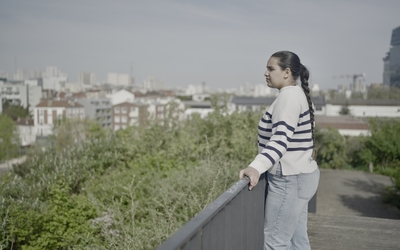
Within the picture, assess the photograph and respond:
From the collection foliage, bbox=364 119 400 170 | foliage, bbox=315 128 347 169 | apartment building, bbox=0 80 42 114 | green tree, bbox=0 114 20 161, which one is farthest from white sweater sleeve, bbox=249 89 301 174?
apartment building, bbox=0 80 42 114

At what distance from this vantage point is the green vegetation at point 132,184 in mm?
4945

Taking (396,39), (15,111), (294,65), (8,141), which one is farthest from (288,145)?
(15,111)

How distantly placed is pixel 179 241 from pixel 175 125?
11.0 meters

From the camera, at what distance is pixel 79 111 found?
7825 centimetres

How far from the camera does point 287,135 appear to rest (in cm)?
234

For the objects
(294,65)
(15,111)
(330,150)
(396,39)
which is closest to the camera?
(294,65)

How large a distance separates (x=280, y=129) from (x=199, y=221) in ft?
2.69

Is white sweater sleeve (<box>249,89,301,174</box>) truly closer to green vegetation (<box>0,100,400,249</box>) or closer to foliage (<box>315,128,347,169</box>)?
green vegetation (<box>0,100,400,249</box>)

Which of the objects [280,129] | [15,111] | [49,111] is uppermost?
[280,129]

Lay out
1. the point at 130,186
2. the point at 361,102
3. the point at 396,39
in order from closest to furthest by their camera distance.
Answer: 1. the point at 130,186
2. the point at 396,39
3. the point at 361,102

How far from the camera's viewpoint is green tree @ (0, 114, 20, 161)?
63.7 m

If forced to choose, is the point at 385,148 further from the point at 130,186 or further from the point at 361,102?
the point at 361,102

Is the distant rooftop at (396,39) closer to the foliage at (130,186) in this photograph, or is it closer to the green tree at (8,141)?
the foliage at (130,186)

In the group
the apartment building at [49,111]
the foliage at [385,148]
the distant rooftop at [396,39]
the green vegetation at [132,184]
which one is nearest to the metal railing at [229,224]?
the green vegetation at [132,184]
